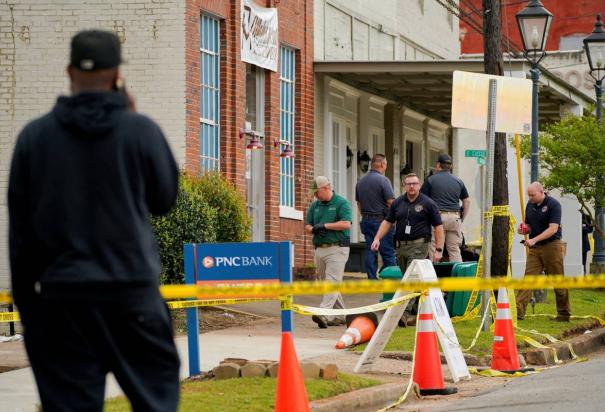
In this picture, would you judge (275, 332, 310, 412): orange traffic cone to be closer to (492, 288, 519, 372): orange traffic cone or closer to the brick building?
(492, 288, 519, 372): orange traffic cone

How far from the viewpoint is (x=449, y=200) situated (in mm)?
18875

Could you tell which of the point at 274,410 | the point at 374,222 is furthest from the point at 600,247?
the point at 274,410

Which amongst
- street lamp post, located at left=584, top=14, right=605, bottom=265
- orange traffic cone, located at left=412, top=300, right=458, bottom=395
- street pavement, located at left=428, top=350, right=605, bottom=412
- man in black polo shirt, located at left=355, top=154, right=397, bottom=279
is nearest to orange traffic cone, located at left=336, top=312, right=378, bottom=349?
street pavement, located at left=428, top=350, right=605, bottom=412

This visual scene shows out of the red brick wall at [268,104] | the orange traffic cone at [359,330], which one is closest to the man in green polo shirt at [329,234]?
the orange traffic cone at [359,330]

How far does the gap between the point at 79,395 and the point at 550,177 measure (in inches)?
783

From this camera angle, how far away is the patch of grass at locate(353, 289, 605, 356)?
46.9 feet

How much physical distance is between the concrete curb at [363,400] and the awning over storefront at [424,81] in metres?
12.9

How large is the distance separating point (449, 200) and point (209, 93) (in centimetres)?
426

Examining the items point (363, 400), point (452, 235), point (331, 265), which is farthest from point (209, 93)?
point (363, 400)

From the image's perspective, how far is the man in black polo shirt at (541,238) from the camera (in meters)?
17.2

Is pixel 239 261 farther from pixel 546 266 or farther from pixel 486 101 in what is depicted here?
pixel 546 266

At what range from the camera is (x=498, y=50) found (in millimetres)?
17156

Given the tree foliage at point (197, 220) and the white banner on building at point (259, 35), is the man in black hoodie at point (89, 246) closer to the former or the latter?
the tree foliage at point (197, 220)

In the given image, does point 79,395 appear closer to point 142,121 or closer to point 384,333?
point 142,121
